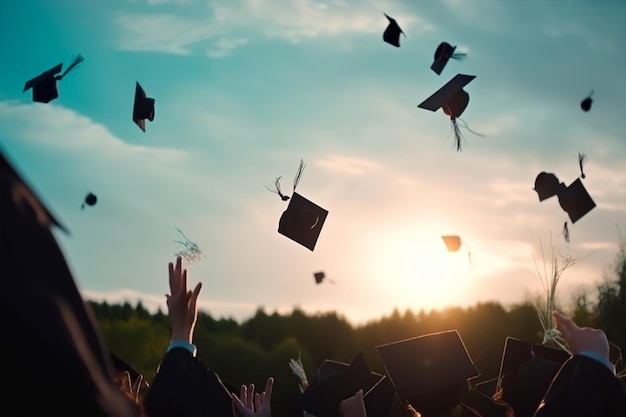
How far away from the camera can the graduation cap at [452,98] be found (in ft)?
23.6

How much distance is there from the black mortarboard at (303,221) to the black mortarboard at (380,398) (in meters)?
1.21

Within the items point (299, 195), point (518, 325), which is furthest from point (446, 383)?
point (518, 325)

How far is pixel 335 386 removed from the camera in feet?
20.2

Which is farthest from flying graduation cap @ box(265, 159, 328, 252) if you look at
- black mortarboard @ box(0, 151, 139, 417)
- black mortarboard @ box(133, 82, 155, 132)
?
black mortarboard @ box(0, 151, 139, 417)

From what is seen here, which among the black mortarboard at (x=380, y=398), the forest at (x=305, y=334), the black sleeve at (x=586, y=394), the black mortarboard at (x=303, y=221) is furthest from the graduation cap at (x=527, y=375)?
the forest at (x=305, y=334)

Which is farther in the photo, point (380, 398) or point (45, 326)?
point (380, 398)

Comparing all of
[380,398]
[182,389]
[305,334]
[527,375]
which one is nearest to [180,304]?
[182,389]

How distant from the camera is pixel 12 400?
3.94 ft

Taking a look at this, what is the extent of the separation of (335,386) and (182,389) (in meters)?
3.14

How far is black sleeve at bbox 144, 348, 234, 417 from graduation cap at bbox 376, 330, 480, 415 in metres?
2.43

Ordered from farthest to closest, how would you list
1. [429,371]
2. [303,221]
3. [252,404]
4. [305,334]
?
[305,334] → [303,221] → [429,371] → [252,404]

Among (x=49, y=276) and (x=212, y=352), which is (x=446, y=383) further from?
(x=212, y=352)

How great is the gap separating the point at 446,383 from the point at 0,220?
4.53m

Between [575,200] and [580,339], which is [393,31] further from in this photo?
[580,339]
